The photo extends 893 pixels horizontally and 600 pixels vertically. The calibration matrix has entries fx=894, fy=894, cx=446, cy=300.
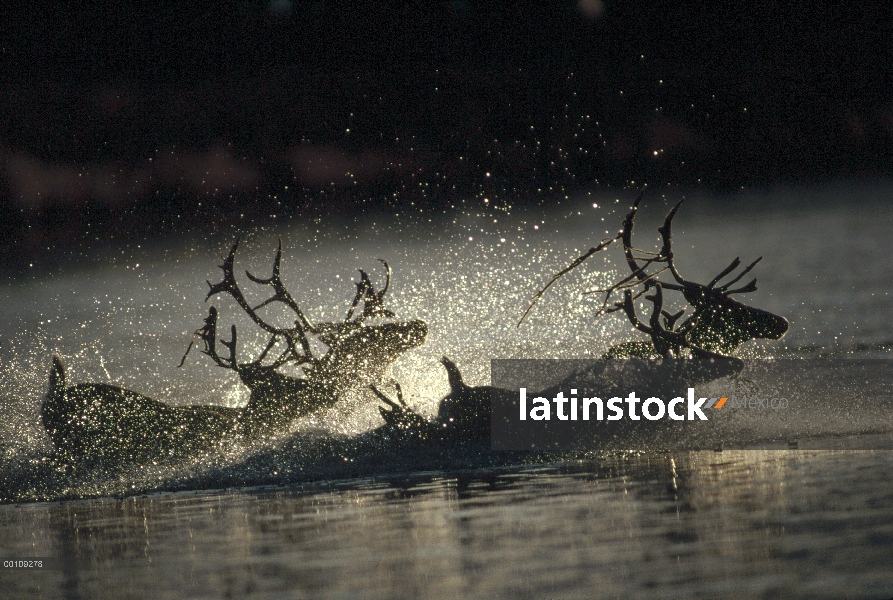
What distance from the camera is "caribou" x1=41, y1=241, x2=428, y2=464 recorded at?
438 inches

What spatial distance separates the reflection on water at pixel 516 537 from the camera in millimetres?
4117

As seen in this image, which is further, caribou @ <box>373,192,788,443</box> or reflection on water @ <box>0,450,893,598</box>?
caribou @ <box>373,192,788,443</box>

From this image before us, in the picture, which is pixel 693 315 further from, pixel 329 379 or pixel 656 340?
pixel 329 379

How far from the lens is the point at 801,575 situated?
154 inches

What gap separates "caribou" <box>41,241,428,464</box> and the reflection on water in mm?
2545

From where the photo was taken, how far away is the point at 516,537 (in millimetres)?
5316

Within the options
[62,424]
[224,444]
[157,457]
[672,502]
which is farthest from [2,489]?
[672,502]

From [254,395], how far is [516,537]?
6.59 metres

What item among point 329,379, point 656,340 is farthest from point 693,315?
point 329,379

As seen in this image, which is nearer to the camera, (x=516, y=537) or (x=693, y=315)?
(x=516, y=537)

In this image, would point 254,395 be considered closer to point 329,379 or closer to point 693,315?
point 329,379

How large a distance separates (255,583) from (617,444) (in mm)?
6791

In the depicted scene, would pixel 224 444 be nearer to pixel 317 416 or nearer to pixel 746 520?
pixel 317 416

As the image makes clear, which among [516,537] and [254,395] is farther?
[254,395]
